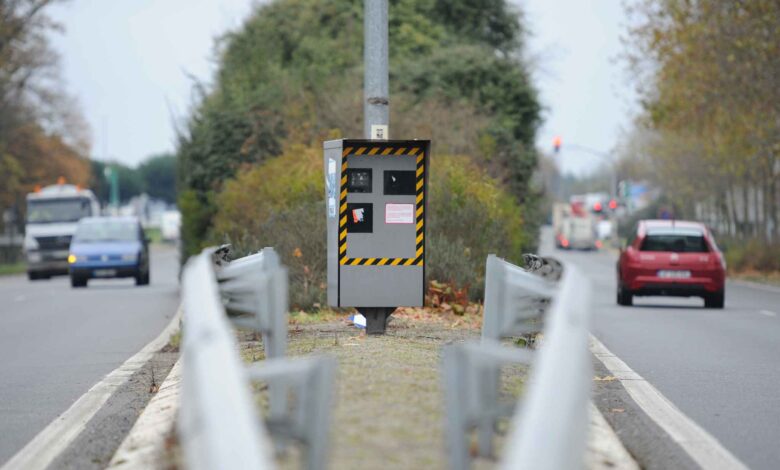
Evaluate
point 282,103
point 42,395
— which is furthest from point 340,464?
point 282,103

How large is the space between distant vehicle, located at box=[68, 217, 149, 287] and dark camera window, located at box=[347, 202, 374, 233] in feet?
77.4

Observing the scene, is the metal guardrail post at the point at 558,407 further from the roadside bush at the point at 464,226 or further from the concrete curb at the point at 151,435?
the roadside bush at the point at 464,226

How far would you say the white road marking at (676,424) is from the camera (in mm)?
8820

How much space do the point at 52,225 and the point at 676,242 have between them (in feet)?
81.4

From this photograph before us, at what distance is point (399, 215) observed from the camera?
15148 mm

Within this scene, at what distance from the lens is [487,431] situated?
6938mm

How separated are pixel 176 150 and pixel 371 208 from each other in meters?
19.7

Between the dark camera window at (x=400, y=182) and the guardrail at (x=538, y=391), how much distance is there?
20.6 feet

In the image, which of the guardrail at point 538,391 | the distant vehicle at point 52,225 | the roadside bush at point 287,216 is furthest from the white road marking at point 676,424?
the distant vehicle at point 52,225

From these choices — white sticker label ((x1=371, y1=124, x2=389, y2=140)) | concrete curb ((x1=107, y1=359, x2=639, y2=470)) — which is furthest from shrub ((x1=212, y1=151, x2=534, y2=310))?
concrete curb ((x1=107, y1=359, x2=639, y2=470))

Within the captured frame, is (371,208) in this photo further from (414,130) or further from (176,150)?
(176,150)

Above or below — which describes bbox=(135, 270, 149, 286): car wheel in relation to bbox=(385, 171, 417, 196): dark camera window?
below

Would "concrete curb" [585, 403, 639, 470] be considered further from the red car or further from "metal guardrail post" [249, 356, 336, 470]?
the red car

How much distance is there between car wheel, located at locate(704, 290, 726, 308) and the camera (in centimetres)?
2722
